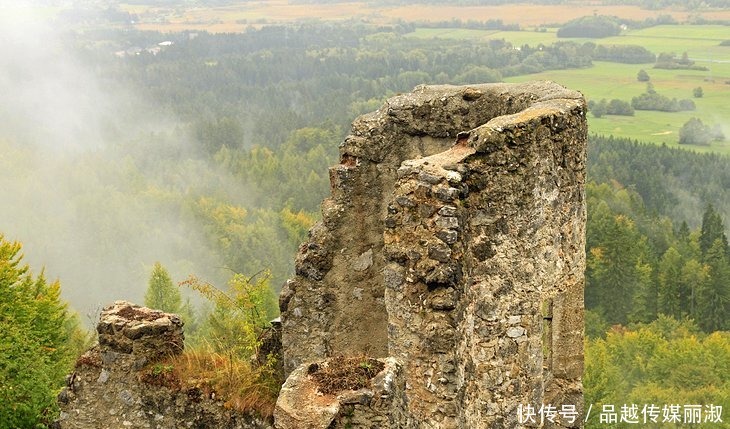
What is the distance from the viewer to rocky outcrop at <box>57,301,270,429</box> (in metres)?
12.4

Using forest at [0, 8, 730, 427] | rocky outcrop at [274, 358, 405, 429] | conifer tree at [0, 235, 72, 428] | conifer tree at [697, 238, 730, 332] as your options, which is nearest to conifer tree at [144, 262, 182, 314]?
forest at [0, 8, 730, 427]

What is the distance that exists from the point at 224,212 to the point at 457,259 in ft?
299

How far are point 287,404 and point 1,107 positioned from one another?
146682 mm

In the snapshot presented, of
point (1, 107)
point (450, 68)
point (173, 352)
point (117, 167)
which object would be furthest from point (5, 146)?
point (173, 352)

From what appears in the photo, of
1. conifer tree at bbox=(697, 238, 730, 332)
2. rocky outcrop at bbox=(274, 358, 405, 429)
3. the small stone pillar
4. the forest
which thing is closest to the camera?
rocky outcrop at bbox=(274, 358, 405, 429)

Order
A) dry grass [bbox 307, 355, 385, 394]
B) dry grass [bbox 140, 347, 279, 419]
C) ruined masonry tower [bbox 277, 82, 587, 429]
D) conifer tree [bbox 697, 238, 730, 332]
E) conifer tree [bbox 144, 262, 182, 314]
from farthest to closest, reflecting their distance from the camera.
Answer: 1. conifer tree [bbox 697, 238, 730, 332]
2. conifer tree [bbox 144, 262, 182, 314]
3. dry grass [bbox 140, 347, 279, 419]
4. ruined masonry tower [bbox 277, 82, 587, 429]
5. dry grass [bbox 307, 355, 385, 394]

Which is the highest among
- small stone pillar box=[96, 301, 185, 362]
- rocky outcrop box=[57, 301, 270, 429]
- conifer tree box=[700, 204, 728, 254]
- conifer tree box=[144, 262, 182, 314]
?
small stone pillar box=[96, 301, 185, 362]

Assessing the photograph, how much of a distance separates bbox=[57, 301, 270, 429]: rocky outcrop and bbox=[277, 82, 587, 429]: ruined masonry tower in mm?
1394

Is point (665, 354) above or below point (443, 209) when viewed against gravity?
below

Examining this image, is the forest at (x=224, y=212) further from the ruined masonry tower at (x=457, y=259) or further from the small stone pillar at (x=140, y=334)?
the ruined masonry tower at (x=457, y=259)

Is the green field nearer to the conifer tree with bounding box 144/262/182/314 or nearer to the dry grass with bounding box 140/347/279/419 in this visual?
the conifer tree with bounding box 144/262/182/314

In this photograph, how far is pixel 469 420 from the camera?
988 centimetres

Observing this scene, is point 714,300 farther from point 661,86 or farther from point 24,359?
point 661,86

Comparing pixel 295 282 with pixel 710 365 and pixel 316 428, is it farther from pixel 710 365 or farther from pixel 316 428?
pixel 710 365
